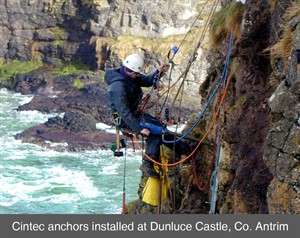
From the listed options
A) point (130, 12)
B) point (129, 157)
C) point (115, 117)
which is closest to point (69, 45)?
point (130, 12)

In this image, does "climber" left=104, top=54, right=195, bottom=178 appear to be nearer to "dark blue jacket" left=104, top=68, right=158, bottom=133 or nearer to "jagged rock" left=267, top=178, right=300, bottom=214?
"dark blue jacket" left=104, top=68, right=158, bottom=133

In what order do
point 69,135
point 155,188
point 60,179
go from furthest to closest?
1. point 69,135
2. point 60,179
3. point 155,188

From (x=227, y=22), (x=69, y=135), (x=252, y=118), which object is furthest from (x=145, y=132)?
(x=69, y=135)

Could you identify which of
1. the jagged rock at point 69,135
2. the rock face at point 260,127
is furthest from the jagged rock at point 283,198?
the jagged rock at point 69,135

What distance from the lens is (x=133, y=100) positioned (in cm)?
793

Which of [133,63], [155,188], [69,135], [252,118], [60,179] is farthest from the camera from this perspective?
[69,135]

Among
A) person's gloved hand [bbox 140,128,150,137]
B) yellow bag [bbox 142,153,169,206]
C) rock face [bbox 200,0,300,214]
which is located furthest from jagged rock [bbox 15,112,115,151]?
rock face [bbox 200,0,300,214]

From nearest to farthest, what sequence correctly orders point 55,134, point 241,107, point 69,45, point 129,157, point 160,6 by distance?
point 241,107 → point 129,157 → point 55,134 → point 160,6 → point 69,45

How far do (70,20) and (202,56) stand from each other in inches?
693

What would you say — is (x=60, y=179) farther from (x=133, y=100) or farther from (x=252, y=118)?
(x=252, y=118)

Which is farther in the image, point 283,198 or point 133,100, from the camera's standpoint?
point 133,100

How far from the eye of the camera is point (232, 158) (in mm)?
6703

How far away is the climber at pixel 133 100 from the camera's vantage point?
7383mm

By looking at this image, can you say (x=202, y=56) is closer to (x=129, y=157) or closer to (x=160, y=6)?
(x=160, y=6)
